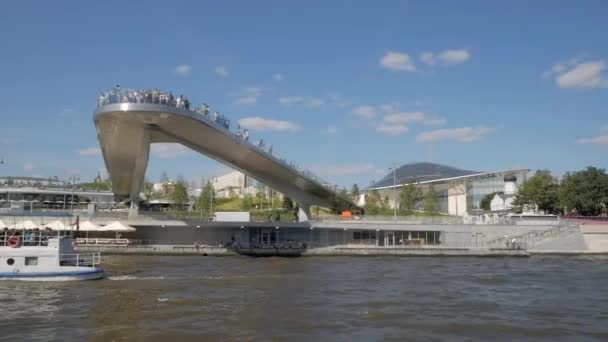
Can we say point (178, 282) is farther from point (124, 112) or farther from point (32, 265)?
point (124, 112)

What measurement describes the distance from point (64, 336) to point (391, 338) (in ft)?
31.8

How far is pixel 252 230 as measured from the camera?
54.0 metres

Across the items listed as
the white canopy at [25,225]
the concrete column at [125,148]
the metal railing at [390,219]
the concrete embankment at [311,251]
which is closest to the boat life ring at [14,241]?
the concrete column at [125,148]

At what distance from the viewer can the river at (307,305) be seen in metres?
16.9

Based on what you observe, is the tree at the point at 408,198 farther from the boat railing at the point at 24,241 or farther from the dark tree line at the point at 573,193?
the boat railing at the point at 24,241

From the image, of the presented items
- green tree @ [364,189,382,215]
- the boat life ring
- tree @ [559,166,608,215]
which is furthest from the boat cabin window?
tree @ [559,166,608,215]

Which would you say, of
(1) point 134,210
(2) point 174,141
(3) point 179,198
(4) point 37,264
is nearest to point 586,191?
(2) point 174,141

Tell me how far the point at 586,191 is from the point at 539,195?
21.3 feet

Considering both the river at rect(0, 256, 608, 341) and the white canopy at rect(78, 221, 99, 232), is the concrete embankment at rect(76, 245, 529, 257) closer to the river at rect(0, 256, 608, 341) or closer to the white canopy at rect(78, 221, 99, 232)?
the white canopy at rect(78, 221, 99, 232)

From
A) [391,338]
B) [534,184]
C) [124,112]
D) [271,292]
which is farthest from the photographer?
[534,184]

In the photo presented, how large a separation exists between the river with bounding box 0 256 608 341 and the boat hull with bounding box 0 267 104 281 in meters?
0.60

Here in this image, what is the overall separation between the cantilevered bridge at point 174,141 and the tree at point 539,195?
108ft

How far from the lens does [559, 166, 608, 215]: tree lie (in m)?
69.6

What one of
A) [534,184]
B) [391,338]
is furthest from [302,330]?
[534,184]
